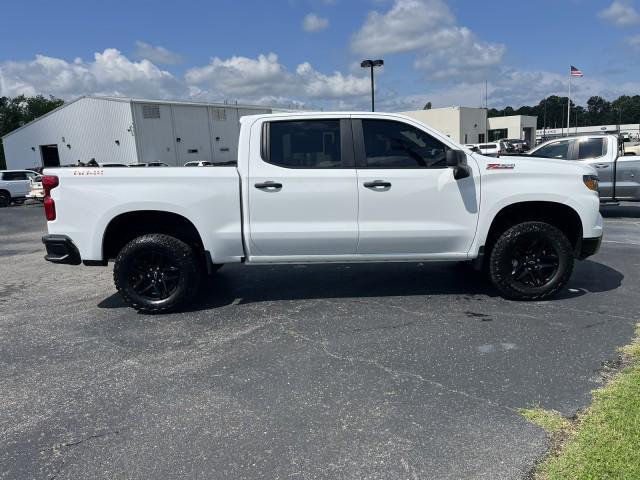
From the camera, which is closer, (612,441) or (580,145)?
(612,441)

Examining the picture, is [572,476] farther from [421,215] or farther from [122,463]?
[421,215]

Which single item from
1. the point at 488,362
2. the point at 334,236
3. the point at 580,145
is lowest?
the point at 488,362

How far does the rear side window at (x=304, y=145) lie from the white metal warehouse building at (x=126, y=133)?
35.1m

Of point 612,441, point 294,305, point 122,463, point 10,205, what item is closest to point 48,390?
point 122,463

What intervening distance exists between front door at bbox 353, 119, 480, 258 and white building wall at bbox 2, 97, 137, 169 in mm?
36146

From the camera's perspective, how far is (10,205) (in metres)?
23.5

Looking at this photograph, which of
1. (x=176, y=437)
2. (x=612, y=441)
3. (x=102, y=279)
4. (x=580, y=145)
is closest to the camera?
(x=612, y=441)

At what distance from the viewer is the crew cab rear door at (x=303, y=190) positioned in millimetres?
4930

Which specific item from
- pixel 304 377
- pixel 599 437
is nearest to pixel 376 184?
pixel 304 377

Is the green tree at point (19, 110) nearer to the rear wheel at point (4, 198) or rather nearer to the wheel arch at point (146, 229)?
the rear wheel at point (4, 198)

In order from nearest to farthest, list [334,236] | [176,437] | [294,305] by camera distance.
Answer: [176,437], [334,236], [294,305]

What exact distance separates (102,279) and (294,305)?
3.24 m

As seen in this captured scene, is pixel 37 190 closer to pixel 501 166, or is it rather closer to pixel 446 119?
pixel 501 166

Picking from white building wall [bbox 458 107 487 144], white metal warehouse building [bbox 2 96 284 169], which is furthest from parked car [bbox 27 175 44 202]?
white building wall [bbox 458 107 487 144]
